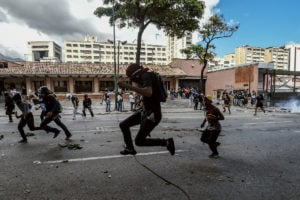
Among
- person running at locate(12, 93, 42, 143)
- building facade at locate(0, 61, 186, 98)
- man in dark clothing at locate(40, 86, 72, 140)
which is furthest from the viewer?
building facade at locate(0, 61, 186, 98)

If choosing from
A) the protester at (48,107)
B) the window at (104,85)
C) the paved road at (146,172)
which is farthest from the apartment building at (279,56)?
the protester at (48,107)

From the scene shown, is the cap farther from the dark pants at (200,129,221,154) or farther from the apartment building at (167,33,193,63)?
the apartment building at (167,33,193,63)

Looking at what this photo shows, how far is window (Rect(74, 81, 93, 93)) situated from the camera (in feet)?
110

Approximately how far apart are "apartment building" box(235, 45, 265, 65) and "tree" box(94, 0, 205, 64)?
138373mm

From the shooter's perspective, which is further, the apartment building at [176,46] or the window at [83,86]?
the apartment building at [176,46]

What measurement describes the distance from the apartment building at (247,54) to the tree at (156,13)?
138 metres

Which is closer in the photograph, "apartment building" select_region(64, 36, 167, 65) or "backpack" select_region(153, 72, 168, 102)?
"backpack" select_region(153, 72, 168, 102)

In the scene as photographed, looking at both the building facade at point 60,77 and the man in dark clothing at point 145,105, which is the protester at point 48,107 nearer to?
the man in dark clothing at point 145,105

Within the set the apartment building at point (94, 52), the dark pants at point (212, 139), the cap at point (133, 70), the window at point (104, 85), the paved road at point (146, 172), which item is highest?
the apartment building at point (94, 52)

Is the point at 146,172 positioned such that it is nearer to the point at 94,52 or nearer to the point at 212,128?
the point at 212,128

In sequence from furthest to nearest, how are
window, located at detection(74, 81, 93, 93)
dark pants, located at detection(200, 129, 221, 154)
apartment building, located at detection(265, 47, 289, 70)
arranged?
1. apartment building, located at detection(265, 47, 289, 70)
2. window, located at detection(74, 81, 93, 93)
3. dark pants, located at detection(200, 129, 221, 154)

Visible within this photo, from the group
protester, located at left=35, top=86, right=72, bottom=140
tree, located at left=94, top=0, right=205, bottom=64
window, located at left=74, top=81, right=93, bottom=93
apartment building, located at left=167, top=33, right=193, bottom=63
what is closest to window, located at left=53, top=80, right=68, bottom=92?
window, located at left=74, top=81, right=93, bottom=93

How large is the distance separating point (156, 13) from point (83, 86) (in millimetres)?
17678

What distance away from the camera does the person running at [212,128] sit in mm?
5336
